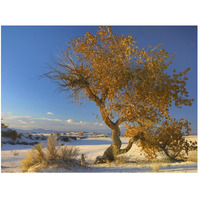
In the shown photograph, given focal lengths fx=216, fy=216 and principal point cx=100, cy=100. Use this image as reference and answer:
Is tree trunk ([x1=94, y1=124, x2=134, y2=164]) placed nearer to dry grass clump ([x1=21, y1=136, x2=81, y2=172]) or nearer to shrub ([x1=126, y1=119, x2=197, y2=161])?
shrub ([x1=126, y1=119, x2=197, y2=161])

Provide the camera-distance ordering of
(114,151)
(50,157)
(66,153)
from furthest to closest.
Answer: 1. (114,151)
2. (66,153)
3. (50,157)

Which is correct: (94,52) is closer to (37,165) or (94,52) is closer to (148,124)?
(148,124)

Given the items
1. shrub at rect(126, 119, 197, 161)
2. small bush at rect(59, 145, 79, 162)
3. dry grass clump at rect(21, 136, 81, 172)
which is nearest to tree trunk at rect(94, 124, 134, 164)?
shrub at rect(126, 119, 197, 161)

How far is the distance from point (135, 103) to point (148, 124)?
1.17 m

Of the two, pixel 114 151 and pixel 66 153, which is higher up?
pixel 66 153

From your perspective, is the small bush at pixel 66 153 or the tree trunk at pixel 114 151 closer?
the small bush at pixel 66 153

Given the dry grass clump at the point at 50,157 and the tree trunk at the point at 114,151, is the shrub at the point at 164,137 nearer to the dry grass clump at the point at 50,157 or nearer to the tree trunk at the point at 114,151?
the tree trunk at the point at 114,151

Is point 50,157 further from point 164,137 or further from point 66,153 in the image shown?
point 164,137

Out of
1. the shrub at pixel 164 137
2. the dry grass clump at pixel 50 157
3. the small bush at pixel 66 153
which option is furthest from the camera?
the shrub at pixel 164 137

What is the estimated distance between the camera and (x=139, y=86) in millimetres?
5953

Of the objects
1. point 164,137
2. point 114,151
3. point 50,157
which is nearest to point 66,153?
point 50,157

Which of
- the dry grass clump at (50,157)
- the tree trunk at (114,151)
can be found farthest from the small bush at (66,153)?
the tree trunk at (114,151)

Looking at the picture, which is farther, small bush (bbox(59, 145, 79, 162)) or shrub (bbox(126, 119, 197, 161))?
shrub (bbox(126, 119, 197, 161))

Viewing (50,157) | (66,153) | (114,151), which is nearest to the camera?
(50,157)
